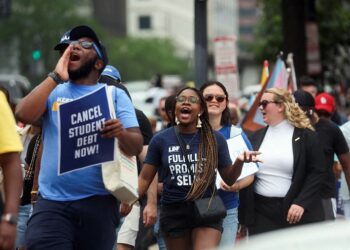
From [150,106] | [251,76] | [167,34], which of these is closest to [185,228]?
[150,106]

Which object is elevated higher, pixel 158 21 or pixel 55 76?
pixel 55 76

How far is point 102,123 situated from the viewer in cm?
751

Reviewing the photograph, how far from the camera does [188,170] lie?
30.5ft

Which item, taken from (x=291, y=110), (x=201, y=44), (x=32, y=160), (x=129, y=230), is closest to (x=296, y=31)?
(x=201, y=44)

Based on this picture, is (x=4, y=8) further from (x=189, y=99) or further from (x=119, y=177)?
(x=119, y=177)

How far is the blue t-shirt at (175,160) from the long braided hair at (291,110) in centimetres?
165

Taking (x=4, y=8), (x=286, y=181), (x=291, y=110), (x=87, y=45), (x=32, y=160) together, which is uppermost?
(x=87, y=45)

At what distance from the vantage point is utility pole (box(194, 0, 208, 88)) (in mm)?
13709

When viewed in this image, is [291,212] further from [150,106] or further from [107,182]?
[150,106]

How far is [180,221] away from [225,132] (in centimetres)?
152

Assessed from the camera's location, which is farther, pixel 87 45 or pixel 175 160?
pixel 175 160

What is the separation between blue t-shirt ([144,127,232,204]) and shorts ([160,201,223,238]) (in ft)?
0.18

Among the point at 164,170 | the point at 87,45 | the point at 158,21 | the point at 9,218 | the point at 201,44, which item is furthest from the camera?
the point at 158,21

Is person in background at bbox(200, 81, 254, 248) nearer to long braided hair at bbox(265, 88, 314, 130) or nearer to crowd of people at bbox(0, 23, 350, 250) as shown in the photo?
crowd of people at bbox(0, 23, 350, 250)
